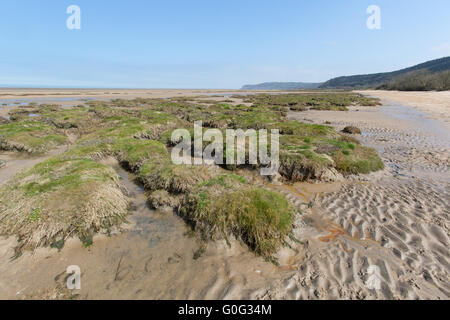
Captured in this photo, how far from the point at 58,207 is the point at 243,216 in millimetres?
5370

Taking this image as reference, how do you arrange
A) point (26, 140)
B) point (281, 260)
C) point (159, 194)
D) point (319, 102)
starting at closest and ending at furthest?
1. point (281, 260)
2. point (159, 194)
3. point (26, 140)
4. point (319, 102)

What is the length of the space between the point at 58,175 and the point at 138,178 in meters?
2.93

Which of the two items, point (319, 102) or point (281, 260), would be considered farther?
point (319, 102)

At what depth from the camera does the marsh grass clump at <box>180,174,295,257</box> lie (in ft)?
17.5

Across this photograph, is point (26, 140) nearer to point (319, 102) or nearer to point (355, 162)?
point (355, 162)

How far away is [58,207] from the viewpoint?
580 cm

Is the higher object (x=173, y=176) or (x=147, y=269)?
(x=173, y=176)

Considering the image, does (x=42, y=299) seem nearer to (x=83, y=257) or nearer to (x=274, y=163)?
(x=83, y=257)

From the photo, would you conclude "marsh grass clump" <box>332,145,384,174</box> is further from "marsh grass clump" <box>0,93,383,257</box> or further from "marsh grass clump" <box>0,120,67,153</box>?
"marsh grass clump" <box>0,120,67,153</box>

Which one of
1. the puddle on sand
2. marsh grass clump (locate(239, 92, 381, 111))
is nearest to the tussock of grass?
the puddle on sand

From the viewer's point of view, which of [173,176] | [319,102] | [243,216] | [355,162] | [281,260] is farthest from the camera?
[319,102]

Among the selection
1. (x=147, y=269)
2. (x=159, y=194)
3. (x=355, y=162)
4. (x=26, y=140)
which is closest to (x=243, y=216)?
(x=147, y=269)

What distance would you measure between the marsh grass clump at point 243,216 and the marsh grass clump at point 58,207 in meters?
2.43
